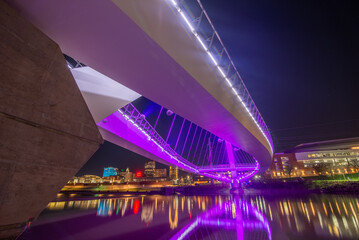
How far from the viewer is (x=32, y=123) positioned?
295 cm

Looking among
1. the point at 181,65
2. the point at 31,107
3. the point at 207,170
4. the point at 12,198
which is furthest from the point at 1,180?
the point at 207,170

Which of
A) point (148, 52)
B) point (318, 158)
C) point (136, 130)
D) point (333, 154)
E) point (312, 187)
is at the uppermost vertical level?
point (333, 154)

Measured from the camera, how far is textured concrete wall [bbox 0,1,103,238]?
2.63 metres

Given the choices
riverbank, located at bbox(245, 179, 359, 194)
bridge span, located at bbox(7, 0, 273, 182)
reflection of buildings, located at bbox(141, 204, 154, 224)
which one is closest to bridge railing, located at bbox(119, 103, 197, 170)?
bridge span, located at bbox(7, 0, 273, 182)

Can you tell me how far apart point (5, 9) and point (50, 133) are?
7.34ft

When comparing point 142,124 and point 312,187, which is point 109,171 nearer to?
point 142,124

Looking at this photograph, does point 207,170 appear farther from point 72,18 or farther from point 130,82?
point 72,18

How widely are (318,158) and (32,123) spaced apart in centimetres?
9319

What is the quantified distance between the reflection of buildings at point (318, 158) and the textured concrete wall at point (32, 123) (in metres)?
73.1

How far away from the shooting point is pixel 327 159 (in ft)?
226

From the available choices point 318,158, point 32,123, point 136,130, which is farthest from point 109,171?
point 32,123

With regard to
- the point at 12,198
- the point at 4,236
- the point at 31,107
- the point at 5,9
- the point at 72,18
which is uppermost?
the point at 72,18

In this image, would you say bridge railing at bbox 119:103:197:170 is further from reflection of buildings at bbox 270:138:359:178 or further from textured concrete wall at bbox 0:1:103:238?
reflection of buildings at bbox 270:138:359:178

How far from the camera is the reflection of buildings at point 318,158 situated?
61.3m
